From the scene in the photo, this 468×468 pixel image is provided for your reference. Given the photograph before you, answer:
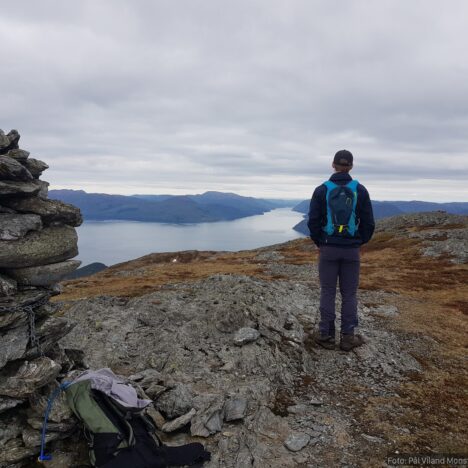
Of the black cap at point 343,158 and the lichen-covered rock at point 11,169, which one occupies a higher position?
the black cap at point 343,158

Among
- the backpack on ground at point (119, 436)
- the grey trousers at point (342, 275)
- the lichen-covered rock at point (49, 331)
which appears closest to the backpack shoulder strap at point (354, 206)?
the grey trousers at point (342, 275)

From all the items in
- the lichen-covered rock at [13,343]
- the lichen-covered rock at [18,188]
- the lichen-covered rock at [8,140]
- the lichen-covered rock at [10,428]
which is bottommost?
the lichen-covered rock at [10,428]

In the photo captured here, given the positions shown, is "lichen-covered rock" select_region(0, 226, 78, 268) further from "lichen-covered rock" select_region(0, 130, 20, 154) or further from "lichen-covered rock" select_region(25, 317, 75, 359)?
"lichen-covered rock" select_region(0, 130, 20, 154)

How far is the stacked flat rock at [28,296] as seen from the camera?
7.59m

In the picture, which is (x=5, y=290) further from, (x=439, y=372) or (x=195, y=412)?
(x=439, y=372)

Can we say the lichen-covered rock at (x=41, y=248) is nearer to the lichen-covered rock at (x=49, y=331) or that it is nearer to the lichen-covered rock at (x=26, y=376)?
the lichen-covered rock at (x=49, y=331)

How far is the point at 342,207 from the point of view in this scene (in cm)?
1067

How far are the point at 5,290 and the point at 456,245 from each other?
45.4 metres

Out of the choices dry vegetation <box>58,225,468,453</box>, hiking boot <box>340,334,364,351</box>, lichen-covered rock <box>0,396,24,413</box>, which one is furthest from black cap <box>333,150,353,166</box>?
lichen-covered rock <box>0,396,24,413</box>

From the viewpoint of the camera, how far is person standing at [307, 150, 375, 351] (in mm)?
10688

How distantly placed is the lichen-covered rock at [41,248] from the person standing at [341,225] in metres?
6.63

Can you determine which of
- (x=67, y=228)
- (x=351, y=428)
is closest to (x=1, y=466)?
(x=67, y=228)

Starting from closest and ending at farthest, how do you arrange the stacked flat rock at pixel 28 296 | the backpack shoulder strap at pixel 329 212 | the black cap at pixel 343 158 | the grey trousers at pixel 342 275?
the stacked flat rock at pixel 28 296
the black cap at pixel 343 158
the backpack shoulder strap at pixel 329 212
the grey trousers at pixel 342 275

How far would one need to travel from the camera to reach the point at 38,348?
27.7 ft
